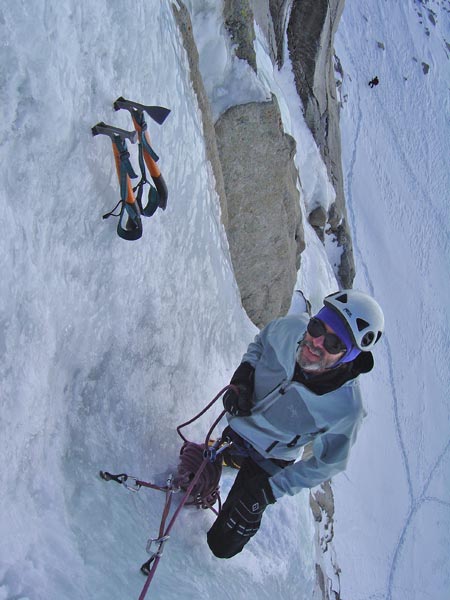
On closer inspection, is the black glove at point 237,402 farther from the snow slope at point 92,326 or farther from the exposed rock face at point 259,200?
the exposed rock face at point 259,200

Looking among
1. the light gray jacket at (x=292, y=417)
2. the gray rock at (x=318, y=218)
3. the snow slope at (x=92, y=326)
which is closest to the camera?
the snow slope at (x=92, y=326)

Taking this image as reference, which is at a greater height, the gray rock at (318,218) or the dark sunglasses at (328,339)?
the gray rock at (318,218)

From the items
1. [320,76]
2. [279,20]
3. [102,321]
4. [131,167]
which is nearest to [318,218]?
[320,76]

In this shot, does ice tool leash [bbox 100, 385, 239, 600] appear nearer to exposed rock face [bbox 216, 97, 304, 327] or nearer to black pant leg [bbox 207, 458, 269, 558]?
black pant leg [bbox 207, 458, 269, 558]

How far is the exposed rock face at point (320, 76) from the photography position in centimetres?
979

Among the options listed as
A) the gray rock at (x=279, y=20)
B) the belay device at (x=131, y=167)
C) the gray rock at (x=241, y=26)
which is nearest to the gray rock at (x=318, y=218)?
the gray rock at (x=279, y=20)

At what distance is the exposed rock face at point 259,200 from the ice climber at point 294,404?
2.22 m

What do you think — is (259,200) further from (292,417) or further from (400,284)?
(400,284)

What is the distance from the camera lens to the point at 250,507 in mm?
3291

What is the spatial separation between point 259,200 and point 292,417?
3.02 meters

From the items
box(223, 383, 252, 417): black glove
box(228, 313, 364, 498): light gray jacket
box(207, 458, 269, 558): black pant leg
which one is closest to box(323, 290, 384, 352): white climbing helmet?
box(228, 313, 364, 498): light gray jacket

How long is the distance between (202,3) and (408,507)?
33.9 ft

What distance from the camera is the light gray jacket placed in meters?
3.03

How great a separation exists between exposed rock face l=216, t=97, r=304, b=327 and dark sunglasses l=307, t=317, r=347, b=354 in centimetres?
273
